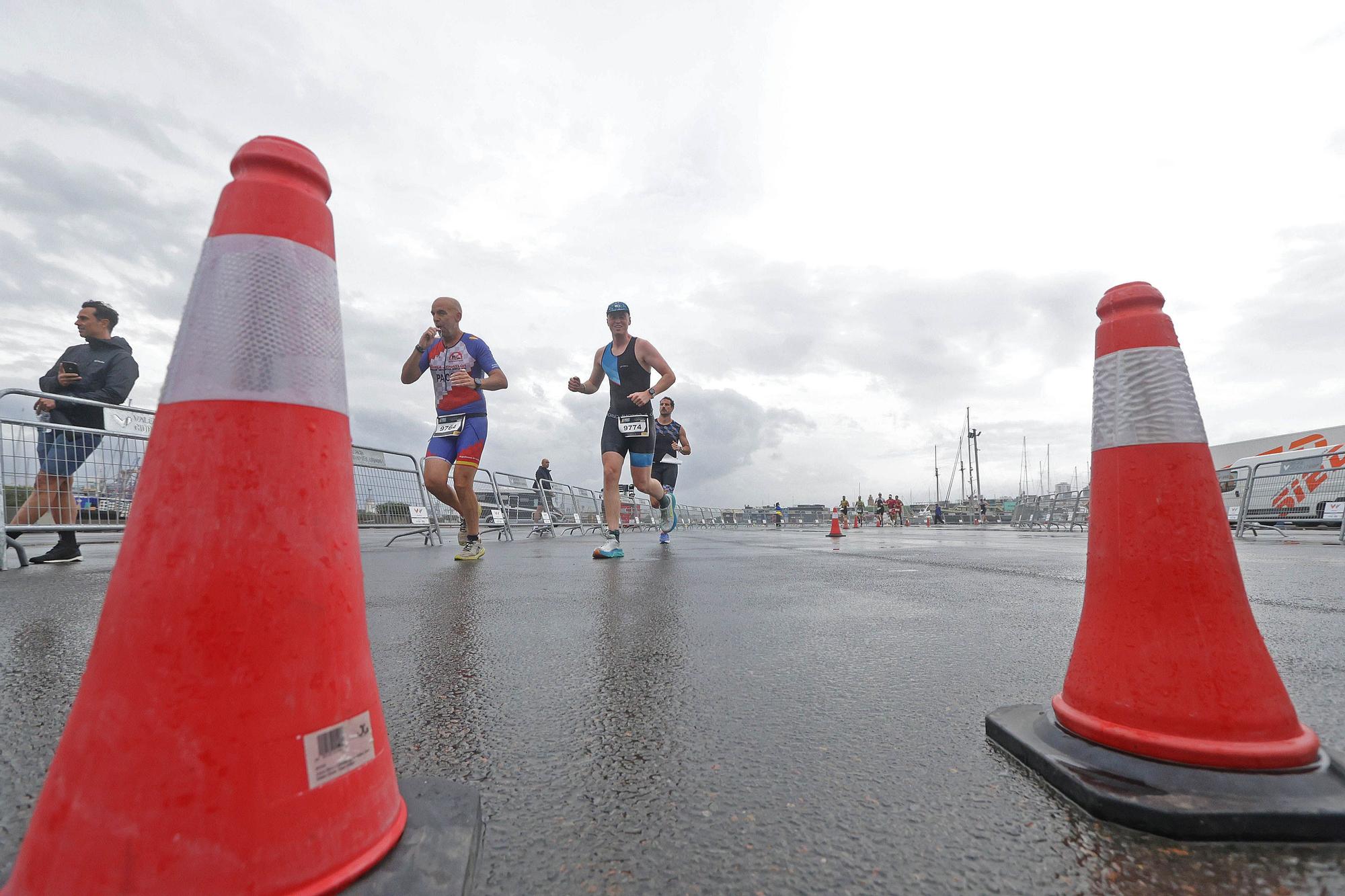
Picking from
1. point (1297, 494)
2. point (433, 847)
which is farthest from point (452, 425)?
point (1297, 494)

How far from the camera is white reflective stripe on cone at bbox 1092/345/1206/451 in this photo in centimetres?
158

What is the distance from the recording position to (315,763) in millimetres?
984

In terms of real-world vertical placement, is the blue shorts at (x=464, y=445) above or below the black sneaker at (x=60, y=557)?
above

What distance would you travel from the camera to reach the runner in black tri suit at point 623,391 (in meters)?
7.51

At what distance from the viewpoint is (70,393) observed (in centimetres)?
672

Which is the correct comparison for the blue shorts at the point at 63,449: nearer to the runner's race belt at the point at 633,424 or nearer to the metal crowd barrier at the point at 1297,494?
the runner's race belt at the point at 633,424

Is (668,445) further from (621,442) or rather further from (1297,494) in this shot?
(1297,494)

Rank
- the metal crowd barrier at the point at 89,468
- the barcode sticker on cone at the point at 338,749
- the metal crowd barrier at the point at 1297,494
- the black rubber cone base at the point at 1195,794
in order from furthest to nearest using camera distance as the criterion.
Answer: the metal crowd barrier at the point at 1297,494 < the metal crowd barrier at the point at 89,468 < the black rubber cone base at the point at 1195,794 < the barcode sticker on cone at the point at 338,749

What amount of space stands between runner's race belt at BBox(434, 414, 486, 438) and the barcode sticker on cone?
5893 millimetres

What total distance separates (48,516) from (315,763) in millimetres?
7601

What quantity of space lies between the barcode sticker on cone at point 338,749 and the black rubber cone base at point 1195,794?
1234mm

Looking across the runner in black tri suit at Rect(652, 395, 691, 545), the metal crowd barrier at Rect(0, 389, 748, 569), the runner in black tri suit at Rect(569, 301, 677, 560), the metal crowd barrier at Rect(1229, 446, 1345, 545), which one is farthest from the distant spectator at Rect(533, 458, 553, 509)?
the metal crowd barrier at Rect(1229, 446, 1345, 545)

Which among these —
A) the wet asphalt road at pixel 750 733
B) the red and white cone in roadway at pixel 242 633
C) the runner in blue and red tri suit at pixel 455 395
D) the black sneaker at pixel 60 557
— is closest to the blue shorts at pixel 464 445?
the runner in blue and red tri suit at pixel 455 395

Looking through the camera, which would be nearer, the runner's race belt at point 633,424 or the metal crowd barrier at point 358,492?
the metal crowd barrier at point 358,492
